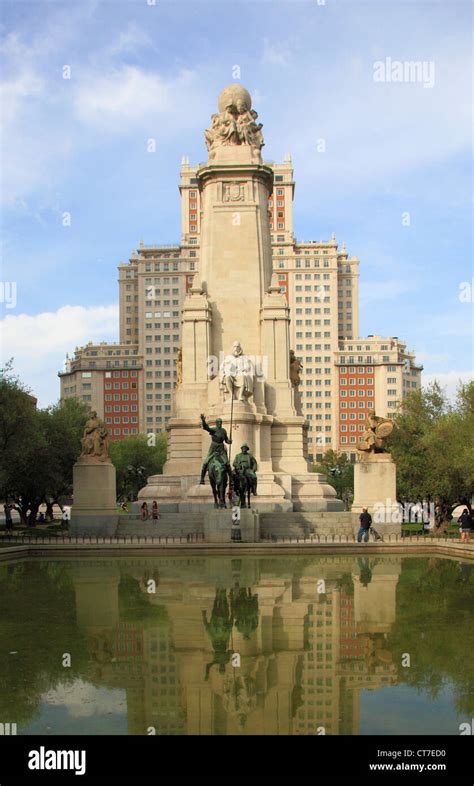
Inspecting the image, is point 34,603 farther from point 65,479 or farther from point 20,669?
point 65,479

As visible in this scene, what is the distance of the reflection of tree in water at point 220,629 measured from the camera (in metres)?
10.4

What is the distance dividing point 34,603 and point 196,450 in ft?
80.1

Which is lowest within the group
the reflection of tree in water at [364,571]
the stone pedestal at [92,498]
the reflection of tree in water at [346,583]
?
the reflection of tree in water at [364,571]

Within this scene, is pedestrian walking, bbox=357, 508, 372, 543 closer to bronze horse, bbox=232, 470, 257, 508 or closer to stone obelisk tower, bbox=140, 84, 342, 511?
bronze horse, bbox=232, 470, 257, 508

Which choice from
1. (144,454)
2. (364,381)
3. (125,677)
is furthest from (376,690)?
(364,381)

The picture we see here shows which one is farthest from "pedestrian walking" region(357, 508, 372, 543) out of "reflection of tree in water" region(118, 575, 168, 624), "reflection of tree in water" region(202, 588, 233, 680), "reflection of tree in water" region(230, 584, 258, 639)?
"reflection of tree in water" region(202, 588, 233, 680)

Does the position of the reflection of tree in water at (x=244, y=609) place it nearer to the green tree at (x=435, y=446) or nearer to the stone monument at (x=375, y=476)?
the stone monument at (x=375, y=476)

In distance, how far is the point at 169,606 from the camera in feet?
49.4

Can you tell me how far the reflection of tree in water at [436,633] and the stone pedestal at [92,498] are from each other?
1770 centimetres

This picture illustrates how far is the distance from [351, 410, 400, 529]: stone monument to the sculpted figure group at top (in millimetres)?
17877

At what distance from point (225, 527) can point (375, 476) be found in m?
7.82

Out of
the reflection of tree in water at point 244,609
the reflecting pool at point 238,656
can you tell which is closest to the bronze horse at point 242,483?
the reflecting pool at point 238,656

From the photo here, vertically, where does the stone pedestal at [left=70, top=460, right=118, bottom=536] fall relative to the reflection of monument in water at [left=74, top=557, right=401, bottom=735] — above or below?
above

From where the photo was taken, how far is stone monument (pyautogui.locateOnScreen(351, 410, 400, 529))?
34.0 m
